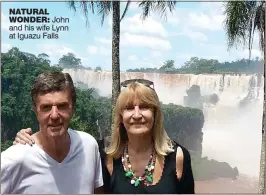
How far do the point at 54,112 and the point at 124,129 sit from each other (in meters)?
0.43

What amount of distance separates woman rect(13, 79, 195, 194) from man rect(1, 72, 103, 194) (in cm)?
10

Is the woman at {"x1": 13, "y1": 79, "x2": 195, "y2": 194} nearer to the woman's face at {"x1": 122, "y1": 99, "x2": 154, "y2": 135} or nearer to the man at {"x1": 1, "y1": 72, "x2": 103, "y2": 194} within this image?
the woman's face at {"x1": 122, "y1": 99, "x2": 154, "y2": 135}

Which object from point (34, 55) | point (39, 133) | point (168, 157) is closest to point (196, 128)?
point (34, 55)

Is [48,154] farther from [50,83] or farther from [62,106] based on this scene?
[50,83]

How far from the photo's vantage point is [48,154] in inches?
76.0

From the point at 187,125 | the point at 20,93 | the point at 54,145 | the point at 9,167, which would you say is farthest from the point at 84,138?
the point at 187,125

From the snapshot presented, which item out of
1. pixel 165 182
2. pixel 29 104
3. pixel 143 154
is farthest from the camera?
pixel 29 104

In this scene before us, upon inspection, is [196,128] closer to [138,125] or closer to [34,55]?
[34,55]

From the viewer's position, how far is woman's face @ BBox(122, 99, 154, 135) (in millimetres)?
1988

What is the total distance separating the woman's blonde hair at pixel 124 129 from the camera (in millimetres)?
2004

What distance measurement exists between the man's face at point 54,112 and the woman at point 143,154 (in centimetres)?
14

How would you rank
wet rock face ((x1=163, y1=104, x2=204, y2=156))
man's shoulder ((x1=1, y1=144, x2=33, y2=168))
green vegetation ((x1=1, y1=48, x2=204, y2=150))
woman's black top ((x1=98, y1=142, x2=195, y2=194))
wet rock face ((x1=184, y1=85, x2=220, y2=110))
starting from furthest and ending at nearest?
wet rock face ((x1=184, y1=85, x2=220, y2=110)) → wet rock face ((x1=163, y1=104, x2=204, y2=156)) → green vegetation ((x1=1, y1=48, x2=204, y2=150)) → woman's black top ((x1=98, y1=142, x2=195, y2=194)) → man's shoulder ((x1=1, y1=144, x2=33, y2=168))

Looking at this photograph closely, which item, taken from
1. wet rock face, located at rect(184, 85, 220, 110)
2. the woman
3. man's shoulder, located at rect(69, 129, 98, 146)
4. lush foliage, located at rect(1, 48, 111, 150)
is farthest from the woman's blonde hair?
wet rock face, located at rect(184, 85, 220, 110)

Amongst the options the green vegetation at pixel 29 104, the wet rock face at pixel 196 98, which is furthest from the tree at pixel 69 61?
the wet rock face at pixel 196 98
